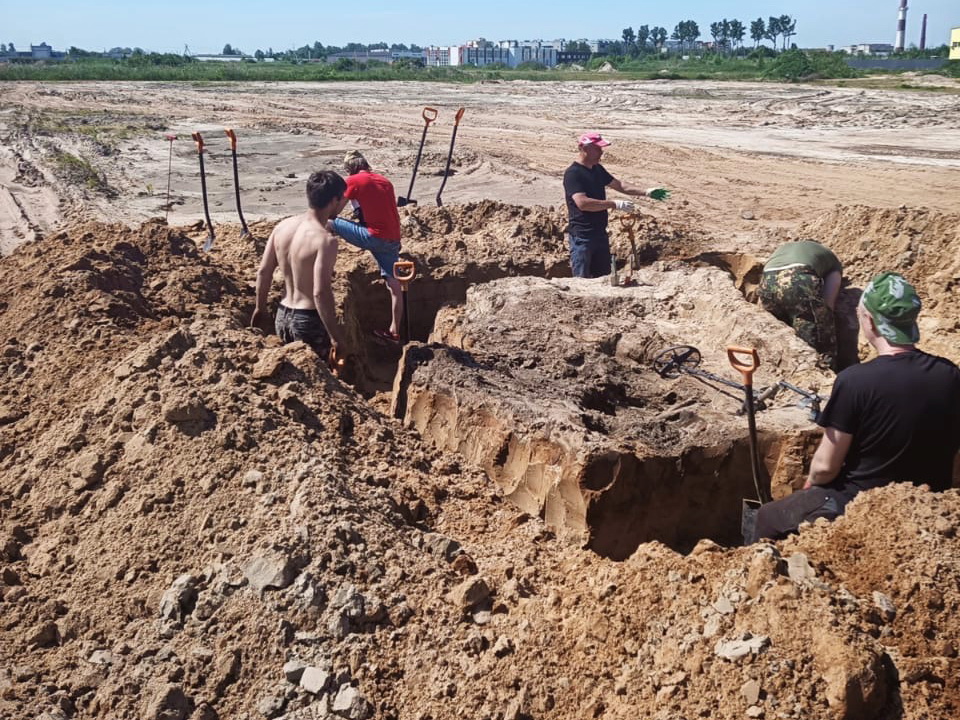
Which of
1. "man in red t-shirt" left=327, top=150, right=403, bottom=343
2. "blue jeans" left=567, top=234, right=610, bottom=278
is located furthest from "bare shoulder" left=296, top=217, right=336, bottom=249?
"blue jeans" left=567, top=234, right=610, bottom=278

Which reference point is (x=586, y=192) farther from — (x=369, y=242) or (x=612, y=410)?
(x=612, y=410)

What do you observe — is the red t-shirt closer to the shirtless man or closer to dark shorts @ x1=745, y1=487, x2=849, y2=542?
the shirtless man

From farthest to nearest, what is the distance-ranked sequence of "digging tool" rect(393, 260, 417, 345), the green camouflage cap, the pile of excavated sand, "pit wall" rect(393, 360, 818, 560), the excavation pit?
"digging tool" rect(393, 260, 417, 345) → the excavation pit → "pit wall" rect(393, 360, 818, 560) → the green camouflage cap → the pile of excavated sand

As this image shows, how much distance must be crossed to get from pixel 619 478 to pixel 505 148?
15.0 metres

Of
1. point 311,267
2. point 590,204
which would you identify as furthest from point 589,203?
point 311,267

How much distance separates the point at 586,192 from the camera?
7699 millimetres

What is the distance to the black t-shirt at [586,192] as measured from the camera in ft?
25.2

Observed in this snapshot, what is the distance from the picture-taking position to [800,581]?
310 centimetres

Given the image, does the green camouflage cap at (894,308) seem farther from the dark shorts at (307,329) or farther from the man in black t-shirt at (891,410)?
the dark shorts at (307,329)

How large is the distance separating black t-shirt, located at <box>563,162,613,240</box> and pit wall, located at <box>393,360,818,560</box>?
9.90 feet

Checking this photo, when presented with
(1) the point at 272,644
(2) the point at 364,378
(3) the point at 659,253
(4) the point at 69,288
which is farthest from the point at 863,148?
(1) the point at 272,644

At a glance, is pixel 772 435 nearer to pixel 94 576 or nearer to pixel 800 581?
pixel 800 581

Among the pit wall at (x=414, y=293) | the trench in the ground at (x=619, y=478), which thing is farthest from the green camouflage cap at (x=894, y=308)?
the pit wall at (x=414, y=293)

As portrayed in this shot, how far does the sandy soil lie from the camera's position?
44.0 feet
